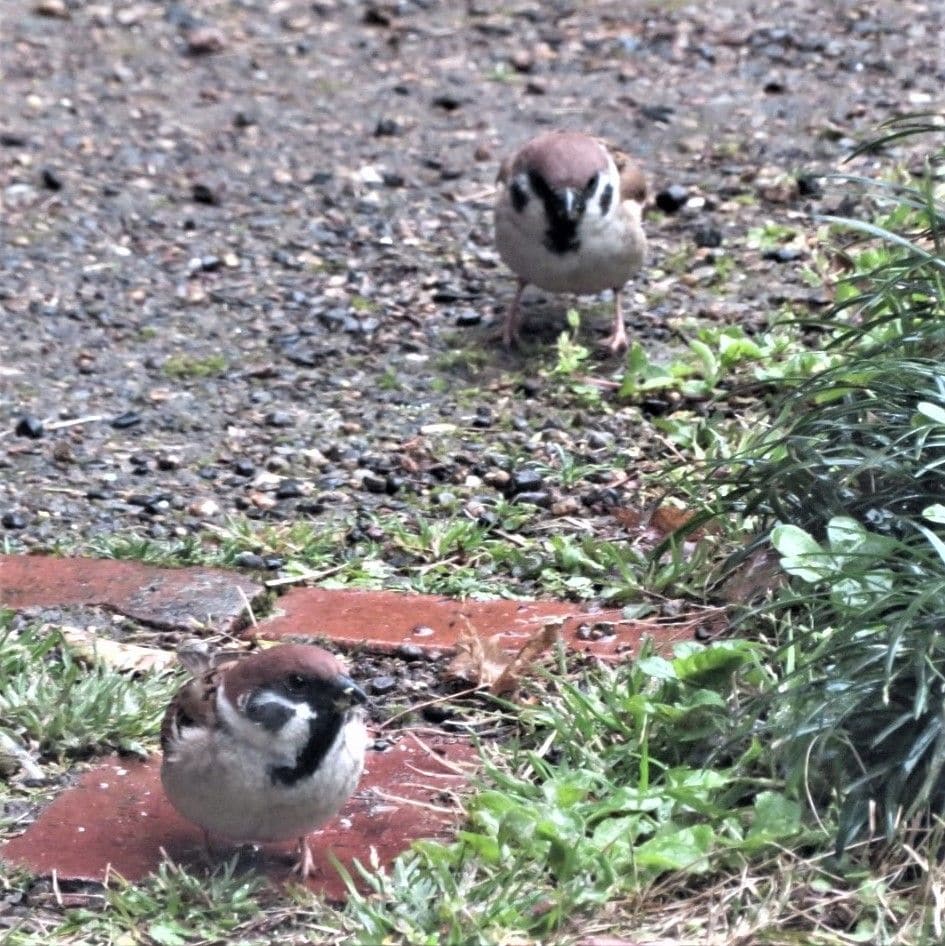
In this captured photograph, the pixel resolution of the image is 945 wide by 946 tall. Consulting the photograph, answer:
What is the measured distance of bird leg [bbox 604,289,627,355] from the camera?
5570 millimetres

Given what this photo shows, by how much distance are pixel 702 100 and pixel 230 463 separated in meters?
3.45

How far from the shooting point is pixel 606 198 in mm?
5645

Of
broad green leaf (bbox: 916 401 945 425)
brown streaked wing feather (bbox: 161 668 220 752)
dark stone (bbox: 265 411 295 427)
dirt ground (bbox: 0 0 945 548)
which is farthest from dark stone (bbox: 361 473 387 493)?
broad green leaf (bbox: 916 401 945 425)

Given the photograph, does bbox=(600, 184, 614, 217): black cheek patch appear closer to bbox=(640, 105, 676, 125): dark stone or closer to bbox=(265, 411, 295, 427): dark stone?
bbox=(265, 411, 295, 427): dark stone

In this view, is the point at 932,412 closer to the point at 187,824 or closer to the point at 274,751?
the point at 274,751

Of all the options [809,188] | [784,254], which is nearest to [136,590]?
[784,254]

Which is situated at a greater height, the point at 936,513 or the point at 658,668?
the point at 936,513

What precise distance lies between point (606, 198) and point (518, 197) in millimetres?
296

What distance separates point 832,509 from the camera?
3598 millimetres

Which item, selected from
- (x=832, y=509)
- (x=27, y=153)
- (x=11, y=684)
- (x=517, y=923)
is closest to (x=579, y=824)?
(x=517, y=923)

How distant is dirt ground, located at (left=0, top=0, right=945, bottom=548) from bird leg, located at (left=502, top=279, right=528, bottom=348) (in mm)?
59

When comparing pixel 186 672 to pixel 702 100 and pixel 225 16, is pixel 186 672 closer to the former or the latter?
pixel 702 100

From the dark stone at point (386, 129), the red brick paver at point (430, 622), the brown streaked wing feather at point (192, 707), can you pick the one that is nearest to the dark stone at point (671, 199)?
the dark stone at point (386, 129)

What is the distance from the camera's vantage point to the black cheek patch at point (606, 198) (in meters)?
5.62
